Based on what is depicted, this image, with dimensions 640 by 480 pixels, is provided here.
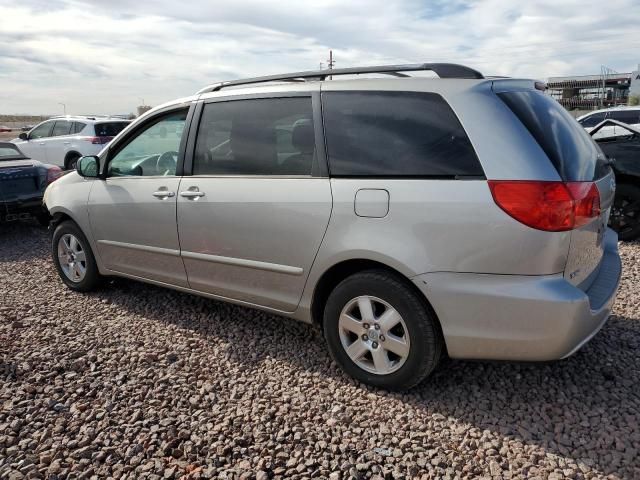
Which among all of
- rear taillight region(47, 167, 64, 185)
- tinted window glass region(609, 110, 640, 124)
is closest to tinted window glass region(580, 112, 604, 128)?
tinted window glass region(609, 110, 640, 124)

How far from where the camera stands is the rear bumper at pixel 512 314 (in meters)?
2.47

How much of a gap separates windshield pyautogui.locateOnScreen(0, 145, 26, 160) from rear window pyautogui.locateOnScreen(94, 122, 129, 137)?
485 centimetres

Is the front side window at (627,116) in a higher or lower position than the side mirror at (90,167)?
higher

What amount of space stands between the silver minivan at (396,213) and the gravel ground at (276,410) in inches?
12.7

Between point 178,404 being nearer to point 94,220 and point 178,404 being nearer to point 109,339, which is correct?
point 109,339

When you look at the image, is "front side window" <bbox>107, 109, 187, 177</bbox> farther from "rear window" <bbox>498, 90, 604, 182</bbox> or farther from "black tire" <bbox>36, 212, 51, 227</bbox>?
"black tire" <bbox>36, 212, 51, 227</bbox>

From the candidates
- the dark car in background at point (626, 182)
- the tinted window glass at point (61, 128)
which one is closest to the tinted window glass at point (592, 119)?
the dark car in background at point (626, 182)

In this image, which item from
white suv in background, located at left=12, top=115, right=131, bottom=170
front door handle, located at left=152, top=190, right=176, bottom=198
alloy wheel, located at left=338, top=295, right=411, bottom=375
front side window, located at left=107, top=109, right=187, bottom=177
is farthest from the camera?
white suv in background, located at left=12, top=115, right=131, bottom=170

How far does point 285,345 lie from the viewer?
12.0 ft

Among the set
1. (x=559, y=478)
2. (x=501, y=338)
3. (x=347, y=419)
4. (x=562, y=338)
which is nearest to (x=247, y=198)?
(x=347, y=419)

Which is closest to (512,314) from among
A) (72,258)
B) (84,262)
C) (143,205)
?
(143,205)

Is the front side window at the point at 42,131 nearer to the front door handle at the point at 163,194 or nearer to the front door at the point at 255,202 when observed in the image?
the front door handle at the point at 163,194

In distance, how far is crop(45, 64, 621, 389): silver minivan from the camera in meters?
2.49

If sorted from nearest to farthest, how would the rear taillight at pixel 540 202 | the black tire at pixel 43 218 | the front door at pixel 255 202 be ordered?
the rear taillight at pixel 540 202
the front door at pixel 255 202
the black tire at pixel 43 218
